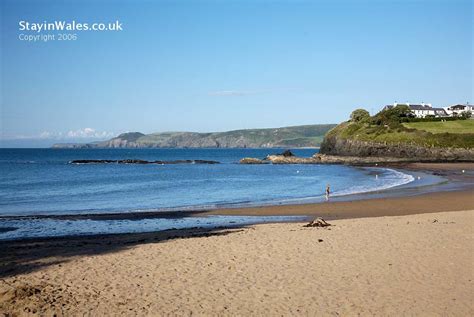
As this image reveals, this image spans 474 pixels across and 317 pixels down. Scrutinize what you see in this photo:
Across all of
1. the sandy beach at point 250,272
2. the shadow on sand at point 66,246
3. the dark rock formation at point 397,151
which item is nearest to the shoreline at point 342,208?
the shadow on sand at point 66,246

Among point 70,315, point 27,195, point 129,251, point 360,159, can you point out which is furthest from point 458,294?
point 360,159

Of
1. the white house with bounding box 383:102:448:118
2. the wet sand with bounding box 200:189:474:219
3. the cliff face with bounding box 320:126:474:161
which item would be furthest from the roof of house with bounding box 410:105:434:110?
the wet sand with bounding box 200:189:474:219

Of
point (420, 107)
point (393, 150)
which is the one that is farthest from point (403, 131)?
point (420, 107)

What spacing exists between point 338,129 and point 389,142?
23.6m

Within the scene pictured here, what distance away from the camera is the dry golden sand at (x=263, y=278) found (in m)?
9.78

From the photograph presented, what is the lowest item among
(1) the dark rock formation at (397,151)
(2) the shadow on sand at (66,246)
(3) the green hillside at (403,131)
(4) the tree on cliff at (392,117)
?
(2) the shadow on sand at (66,246)

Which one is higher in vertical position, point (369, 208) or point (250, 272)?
point (250, 272)

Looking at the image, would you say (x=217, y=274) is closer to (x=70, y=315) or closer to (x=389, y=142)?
(x=70, y=315)

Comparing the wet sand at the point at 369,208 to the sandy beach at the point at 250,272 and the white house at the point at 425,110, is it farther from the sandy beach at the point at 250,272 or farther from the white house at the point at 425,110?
the white house at the point at 425,110

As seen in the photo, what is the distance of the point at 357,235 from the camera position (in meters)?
17.2

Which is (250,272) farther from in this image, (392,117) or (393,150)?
(392,117)

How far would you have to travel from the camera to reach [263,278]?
11836 millimetres

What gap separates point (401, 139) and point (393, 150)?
408 centimetres

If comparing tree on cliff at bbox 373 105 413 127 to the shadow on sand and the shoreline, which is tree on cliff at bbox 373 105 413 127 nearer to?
the shoreline
